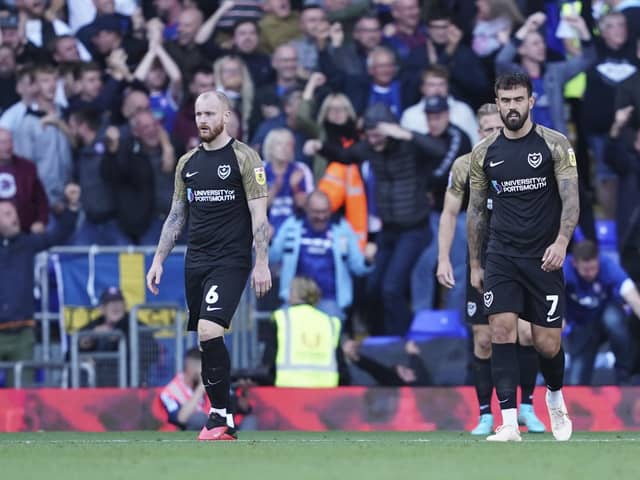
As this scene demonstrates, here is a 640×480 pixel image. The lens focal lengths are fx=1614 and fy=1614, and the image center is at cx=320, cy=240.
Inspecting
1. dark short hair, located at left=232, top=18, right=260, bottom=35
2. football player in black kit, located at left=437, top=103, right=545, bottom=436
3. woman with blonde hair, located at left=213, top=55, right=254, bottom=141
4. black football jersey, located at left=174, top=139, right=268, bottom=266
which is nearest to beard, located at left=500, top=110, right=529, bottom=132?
football player in black kit, located at left=437, top=103, right=545, bottom=436

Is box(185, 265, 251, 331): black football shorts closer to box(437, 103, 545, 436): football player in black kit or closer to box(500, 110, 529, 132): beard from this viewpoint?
box(437, 103, 545, 436): football player in black kit

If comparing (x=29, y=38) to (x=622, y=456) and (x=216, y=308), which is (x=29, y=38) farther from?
(x=622, y=456)

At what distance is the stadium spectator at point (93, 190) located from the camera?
17359 millimetres

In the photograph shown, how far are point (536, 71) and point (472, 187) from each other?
6.16m

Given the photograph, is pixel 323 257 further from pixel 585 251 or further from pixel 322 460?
pixel 322 460

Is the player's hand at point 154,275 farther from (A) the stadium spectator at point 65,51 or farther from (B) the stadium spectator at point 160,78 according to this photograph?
(A) the stadium spectator at point 65,51

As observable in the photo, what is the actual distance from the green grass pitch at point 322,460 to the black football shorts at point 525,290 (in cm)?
90

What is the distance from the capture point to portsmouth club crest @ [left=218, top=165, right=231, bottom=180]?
11109 millimetres

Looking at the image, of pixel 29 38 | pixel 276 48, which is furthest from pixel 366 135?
pixel 29 38

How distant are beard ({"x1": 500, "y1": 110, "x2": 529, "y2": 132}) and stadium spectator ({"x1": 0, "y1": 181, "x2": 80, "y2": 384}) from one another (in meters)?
7.48

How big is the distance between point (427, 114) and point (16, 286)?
4.59 metres

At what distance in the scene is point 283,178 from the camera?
16812 mm

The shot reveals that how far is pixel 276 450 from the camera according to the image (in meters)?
9.74

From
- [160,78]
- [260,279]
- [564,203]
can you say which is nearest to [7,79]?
[160,78]
